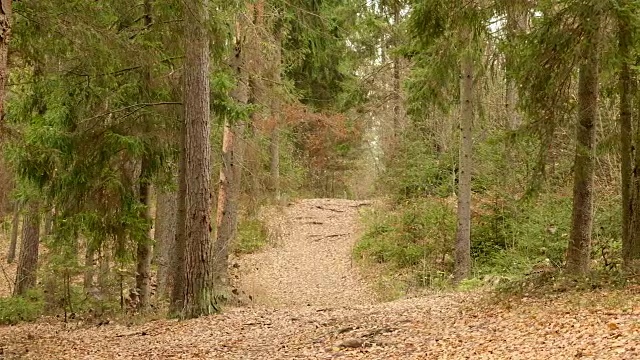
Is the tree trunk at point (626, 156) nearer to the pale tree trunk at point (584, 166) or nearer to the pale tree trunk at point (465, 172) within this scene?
the pale tree trunk at point (584, 166)

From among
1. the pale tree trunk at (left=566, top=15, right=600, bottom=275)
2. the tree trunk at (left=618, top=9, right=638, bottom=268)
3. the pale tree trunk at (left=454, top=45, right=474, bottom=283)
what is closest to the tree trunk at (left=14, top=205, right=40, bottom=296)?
the pale tree trunk at (left=454, top=45, right=474, bottom=283)

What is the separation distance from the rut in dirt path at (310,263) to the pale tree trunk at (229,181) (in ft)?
3.97

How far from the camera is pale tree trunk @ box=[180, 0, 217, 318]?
9773mm

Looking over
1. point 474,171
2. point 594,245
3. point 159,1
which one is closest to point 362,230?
point 474,171

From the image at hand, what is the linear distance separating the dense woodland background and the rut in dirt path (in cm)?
91

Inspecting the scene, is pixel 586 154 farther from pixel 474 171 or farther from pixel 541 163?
pixel 474 171

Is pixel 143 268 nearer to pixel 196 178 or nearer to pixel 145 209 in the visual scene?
pixel 145 209

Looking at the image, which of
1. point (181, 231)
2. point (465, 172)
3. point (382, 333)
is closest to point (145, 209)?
point (181, 231)

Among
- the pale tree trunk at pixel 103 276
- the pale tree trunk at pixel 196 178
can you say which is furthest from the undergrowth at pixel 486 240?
the pale tree trunk at pixel 103 276

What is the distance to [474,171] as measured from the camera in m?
16.2

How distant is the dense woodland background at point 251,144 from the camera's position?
295 inches

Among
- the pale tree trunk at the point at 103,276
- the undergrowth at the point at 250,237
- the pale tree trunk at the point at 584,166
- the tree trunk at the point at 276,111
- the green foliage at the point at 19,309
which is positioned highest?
the tree trunk at the point at 276,111

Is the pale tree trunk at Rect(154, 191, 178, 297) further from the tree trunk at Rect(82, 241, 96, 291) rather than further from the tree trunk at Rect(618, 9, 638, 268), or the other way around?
the tree trunk at Rect(618, 9, 638, 268)

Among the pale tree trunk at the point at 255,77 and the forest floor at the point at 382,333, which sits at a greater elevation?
the pale tree trunk at the point at 255,77
